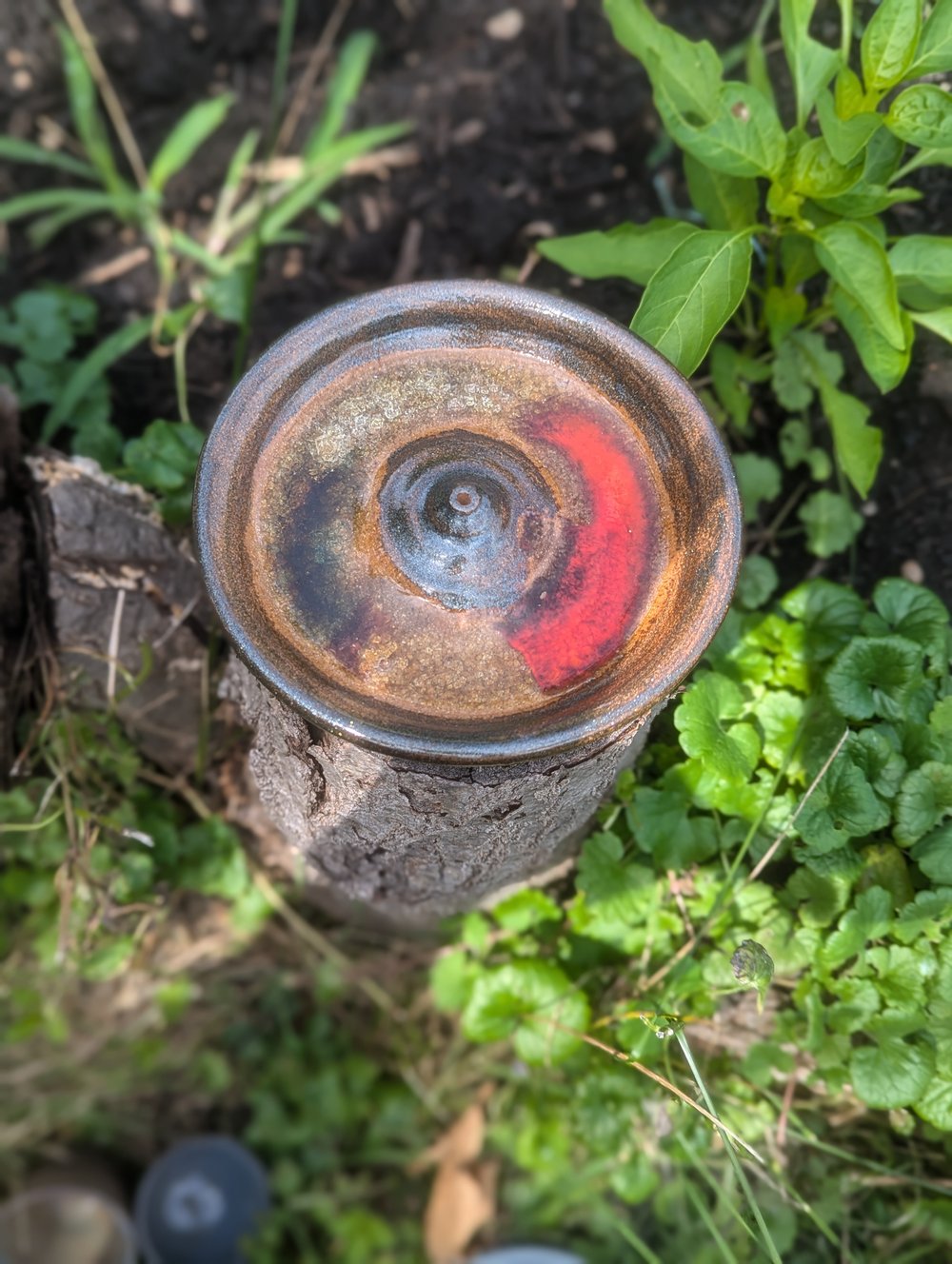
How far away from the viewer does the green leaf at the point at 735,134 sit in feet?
5.74

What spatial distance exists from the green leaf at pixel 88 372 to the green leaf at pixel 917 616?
72.8 inches

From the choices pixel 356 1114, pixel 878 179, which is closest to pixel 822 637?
pixel 878 179

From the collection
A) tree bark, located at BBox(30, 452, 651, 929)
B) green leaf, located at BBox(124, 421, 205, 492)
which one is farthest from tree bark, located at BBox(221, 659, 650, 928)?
green leaf, located at BBox(124, 421, 205, 492)

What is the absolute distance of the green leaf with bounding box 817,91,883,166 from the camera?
1.63 metres

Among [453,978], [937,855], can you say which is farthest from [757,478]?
[453,978]

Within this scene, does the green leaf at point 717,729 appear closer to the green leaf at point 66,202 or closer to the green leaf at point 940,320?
the green leaf at point 940,320

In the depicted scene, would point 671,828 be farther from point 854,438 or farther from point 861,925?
point 854,438

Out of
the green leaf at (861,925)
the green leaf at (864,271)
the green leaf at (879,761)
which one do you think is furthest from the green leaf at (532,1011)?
the green leaf at (864,271)

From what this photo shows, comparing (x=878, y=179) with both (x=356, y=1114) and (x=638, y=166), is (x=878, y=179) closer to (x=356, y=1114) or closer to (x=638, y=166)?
(x=638, y=166)

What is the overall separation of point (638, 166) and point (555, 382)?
1.42m

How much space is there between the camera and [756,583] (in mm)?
2197

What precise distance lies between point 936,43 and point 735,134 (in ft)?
1.10

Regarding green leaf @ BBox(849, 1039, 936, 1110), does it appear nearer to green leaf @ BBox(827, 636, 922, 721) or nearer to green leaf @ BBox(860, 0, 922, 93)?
green leaf @ BBox(827, 636, 922, 721)

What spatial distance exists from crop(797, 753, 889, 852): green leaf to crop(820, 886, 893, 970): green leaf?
0.10 metres
